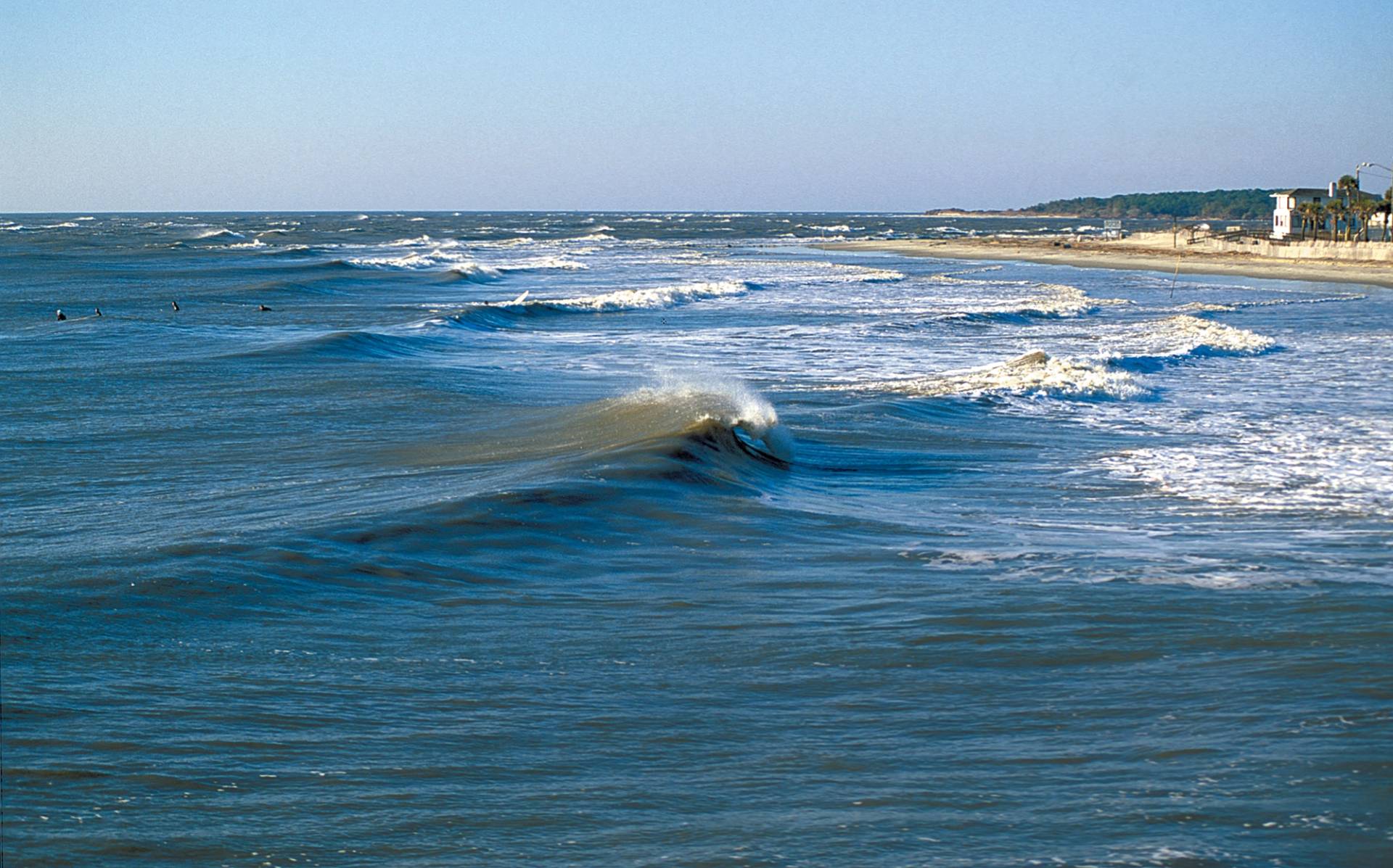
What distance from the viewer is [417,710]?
19.7 ft

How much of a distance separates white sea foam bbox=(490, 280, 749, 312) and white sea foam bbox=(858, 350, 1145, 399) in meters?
18.3

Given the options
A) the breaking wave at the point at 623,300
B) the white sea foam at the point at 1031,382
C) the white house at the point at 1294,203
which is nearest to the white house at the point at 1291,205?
the white house at the point at 1294,203

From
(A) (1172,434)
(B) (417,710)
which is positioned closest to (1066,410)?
(A) (1172,434)

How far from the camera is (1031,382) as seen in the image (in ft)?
63.7

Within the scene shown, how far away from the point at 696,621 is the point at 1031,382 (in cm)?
1314

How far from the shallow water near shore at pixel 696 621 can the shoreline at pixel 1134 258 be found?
39.9 m

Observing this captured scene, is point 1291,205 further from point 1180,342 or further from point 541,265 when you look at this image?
point 1180,342

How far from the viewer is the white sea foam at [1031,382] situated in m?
18.9

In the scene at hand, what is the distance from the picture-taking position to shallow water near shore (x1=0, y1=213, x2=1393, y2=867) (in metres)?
4.83

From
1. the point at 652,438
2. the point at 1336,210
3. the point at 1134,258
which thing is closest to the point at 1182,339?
the point at 652,438

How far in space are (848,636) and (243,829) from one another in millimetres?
3571

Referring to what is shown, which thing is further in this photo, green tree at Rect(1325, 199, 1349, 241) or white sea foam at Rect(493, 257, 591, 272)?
green tree at Rect(1325, 199, 1349, 241)

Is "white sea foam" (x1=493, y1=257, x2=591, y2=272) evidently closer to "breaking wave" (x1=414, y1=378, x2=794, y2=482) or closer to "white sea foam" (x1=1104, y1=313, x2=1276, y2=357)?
"white sea foam" (x1=1104, y1=313, x2=1276, y2=357)

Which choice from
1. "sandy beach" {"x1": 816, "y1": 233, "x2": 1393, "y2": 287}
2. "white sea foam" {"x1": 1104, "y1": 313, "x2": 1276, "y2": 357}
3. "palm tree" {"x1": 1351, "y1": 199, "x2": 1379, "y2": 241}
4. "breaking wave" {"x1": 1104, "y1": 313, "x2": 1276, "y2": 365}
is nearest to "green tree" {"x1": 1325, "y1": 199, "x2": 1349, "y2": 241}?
"palm tree" {"x1": 1351, "y1": 199, "x2": 1379, "y2": 241}
